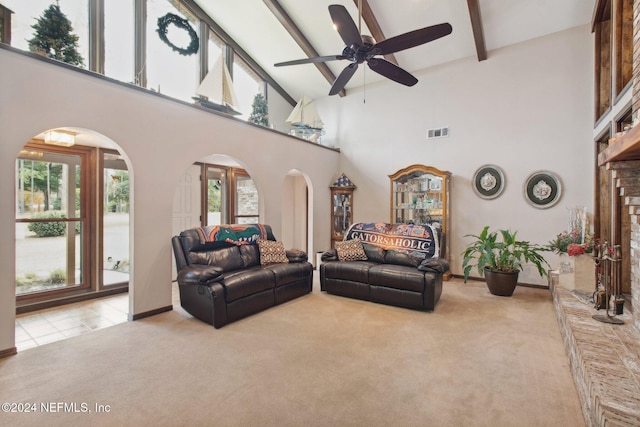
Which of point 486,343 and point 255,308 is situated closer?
point 486,343

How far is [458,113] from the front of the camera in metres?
5.73

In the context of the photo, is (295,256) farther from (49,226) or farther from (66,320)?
(49,226)

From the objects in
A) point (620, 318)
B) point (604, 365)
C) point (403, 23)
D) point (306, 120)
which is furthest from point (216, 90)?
point (620, 318)

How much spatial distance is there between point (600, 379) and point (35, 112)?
475 centimetres

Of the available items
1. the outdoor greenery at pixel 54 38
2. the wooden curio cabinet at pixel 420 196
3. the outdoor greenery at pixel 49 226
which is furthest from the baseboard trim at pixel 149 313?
the wooden curio cabinet at pixel 420 196

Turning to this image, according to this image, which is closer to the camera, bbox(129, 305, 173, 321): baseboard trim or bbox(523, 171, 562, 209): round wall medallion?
bbox(129, 305, 173, 321): baseboard trim

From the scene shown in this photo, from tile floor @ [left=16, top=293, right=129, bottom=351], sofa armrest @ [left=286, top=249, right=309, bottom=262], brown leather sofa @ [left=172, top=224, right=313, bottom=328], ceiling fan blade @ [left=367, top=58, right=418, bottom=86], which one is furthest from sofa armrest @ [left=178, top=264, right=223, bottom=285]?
ceiling fan blade @ [left=367, top=58, right=418, bottom=86]

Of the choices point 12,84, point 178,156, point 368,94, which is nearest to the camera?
point 12,84

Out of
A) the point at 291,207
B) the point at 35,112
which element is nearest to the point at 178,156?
the point at 35,112

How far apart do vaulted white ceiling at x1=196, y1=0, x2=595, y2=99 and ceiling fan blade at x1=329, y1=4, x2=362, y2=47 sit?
164 cm

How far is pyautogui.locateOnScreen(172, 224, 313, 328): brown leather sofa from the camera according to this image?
3357 mm

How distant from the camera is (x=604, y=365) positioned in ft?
6.75

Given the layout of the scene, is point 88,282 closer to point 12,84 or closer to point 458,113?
point 12,84

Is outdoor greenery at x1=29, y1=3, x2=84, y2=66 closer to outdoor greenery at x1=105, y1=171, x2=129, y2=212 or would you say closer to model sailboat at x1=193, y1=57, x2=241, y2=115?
model sailboat at x1=193, y1=57, x2=241, y2=115
